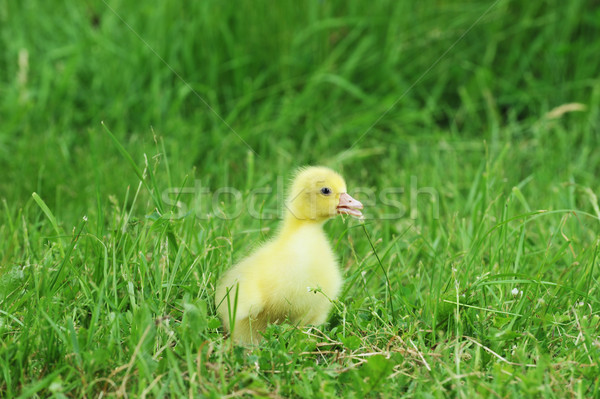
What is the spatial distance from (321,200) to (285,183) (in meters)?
1.27

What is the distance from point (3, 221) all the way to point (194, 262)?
1472 mm

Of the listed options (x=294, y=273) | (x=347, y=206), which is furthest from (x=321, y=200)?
(x=294, y=273)

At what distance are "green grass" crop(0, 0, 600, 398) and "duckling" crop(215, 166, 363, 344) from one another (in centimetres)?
10

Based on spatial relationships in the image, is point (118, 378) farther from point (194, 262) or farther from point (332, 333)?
point (332, 333)

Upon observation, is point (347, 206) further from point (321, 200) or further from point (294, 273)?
point (294, 273)

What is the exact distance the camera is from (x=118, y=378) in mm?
2363

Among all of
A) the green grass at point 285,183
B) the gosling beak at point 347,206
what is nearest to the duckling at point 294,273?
the gosling beak at point 347,206

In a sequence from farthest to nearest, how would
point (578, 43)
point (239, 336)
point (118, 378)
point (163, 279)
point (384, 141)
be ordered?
1. point (578, 43)
2. point (384, 141)
3. point (163, 279)
4. point (239, 336)
5. point (118, 378)

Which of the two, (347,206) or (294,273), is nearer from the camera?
(294,273)

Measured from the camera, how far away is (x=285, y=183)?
13.3 feet

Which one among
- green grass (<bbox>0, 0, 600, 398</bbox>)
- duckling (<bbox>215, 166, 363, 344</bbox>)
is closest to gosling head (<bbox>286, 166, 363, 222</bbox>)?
duckling (<bbox>215, 166, 363, 344</bbox>)

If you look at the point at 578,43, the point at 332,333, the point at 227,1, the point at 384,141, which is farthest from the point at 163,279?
the point at 578,43

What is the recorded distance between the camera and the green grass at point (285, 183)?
2441mm

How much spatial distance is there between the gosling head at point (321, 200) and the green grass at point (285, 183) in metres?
0.14
